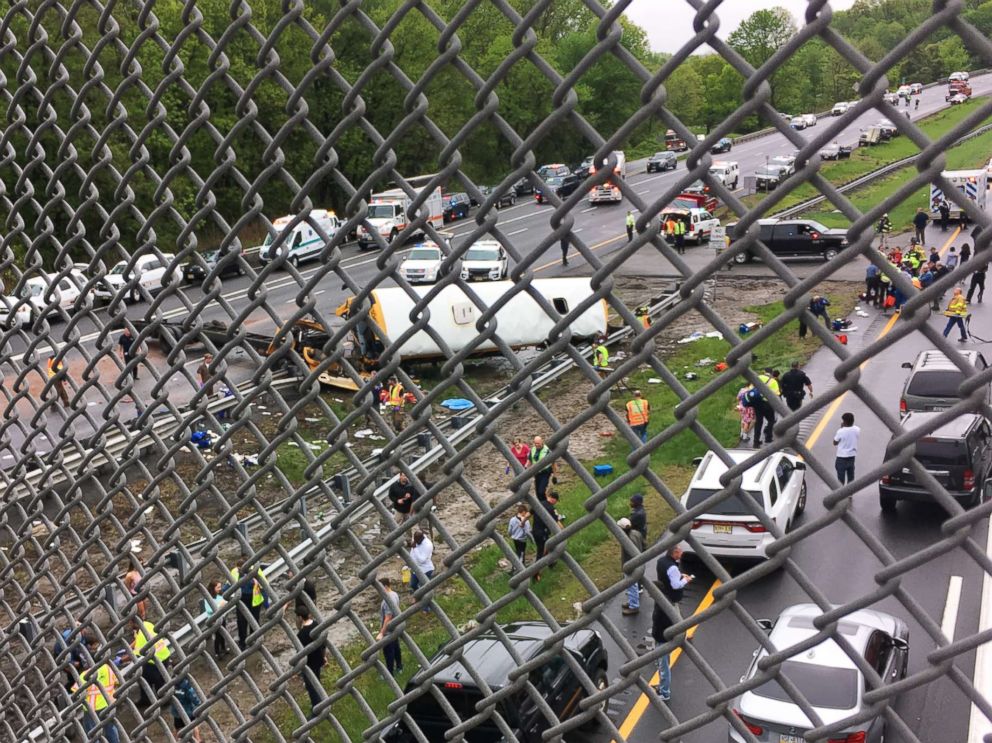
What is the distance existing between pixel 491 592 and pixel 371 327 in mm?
10938

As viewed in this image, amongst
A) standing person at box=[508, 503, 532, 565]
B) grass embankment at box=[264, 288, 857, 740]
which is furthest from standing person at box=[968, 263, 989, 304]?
standing person at box=[508, 503, 532, 565]

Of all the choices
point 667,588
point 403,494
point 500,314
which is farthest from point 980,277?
point 500,314

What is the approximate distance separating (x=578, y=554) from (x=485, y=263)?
707 inches

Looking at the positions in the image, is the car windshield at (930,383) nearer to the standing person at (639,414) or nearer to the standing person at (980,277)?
the standing person at (980,277)

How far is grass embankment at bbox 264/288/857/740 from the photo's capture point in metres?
10.8

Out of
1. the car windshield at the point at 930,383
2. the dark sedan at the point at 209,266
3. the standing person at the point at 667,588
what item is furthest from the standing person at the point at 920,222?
the dark sedan at the point at 209,266

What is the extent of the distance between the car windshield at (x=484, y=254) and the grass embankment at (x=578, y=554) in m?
9.08

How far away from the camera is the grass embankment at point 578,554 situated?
35.4 feet

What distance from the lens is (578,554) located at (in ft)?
43.2

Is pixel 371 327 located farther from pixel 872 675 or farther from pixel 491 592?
pixel 491 592

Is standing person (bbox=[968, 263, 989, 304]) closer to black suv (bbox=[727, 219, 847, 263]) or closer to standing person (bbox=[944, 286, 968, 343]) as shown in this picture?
standing person (bbox=[944, 286, 968, 343])

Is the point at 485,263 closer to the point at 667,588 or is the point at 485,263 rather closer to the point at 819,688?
the point at 667,588

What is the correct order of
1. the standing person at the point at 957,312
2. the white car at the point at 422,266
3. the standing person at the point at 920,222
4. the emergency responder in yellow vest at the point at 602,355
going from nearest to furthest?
the emergency responder in yellow vest at the point at 602,355 < the standing person at the point at 957,312 < the white car at the point at 422,266 < the standing person at the point at 920,222

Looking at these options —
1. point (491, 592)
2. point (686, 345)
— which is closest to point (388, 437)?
point (491, 592)
